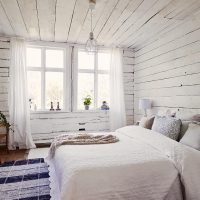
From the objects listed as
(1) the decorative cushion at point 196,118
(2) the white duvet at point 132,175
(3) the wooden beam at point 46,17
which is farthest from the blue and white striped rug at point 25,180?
(3) the wooden beam at point 46,17

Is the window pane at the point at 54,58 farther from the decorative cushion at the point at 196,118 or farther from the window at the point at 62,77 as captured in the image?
the decorative cushion at the point at 196,118

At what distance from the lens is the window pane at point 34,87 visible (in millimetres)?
4684

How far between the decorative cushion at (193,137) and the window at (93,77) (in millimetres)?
2906

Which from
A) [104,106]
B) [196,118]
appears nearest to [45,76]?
[104,106]

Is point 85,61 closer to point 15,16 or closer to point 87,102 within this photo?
point 87,102

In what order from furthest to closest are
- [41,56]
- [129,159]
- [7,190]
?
[41,56] < [7,190] < [129,159]

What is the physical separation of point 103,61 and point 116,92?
904mm

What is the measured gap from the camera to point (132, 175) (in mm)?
1815

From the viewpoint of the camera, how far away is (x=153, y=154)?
2.12 meters

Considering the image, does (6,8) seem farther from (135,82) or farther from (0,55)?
(135,82)

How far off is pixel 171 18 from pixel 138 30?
2.44 feet

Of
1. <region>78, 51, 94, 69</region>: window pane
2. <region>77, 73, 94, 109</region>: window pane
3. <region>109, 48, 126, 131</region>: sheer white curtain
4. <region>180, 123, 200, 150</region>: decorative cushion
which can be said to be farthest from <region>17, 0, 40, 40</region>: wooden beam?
<region>180, 123, 200, 150</region>: decorative cushion

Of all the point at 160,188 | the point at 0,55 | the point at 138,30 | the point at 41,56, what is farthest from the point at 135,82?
the point at 160,188

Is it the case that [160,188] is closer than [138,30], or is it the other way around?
[160,188]
